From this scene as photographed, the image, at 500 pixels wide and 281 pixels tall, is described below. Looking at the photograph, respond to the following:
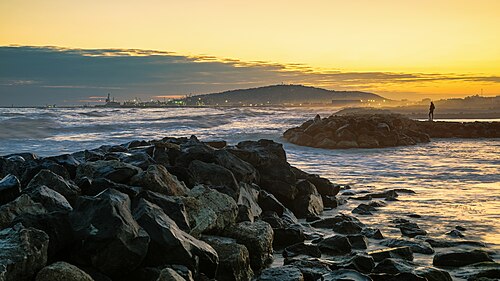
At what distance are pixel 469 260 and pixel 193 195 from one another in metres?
3.33

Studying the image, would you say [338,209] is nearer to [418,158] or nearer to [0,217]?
[0,217]

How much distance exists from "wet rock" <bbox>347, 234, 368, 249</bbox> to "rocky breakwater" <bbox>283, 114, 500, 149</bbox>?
16.6 m

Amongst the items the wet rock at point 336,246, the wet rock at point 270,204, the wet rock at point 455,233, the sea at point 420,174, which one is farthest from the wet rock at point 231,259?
the wet rock at point 455,233

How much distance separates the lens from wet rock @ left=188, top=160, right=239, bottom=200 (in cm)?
813

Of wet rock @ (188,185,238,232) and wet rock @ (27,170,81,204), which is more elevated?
wet rock @ (27,170,81,204)

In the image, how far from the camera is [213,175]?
8.31 m

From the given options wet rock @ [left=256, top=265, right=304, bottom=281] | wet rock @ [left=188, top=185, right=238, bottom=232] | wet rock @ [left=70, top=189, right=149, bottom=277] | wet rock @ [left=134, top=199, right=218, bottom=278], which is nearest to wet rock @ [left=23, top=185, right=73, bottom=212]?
wet rock @ [left=70, top=189, right=149, bottom=277]

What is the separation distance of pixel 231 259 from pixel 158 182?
4.95ft

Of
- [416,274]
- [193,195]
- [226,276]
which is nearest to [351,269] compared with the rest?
[416,274]

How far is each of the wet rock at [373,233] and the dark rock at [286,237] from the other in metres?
1.03

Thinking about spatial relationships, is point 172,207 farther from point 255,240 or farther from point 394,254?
point 394,254

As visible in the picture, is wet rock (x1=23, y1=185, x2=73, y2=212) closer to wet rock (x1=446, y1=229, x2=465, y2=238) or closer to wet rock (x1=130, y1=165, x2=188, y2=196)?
wet rock (x1=130, y1=165, x2=188, y2=196)

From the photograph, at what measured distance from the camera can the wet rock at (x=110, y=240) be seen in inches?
178

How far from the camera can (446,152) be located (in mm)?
21609
